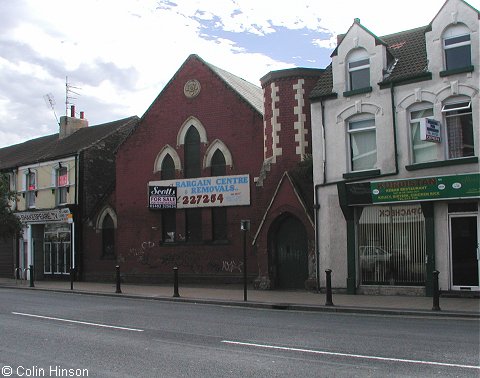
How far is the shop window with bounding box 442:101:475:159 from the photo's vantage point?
16203 millimetres

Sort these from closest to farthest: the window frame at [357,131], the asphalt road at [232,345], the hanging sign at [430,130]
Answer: the asphalt road at [232,345]
the hanging sign at [430,130]
the window frame at [357,131]

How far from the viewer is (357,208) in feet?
59.6

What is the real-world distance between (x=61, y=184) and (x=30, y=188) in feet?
10.2

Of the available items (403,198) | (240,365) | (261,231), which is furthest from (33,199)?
(240,365)

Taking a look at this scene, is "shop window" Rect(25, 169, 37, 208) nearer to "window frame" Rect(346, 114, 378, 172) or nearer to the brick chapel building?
the brick chapel building

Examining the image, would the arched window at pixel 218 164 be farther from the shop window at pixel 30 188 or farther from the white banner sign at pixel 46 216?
the shop window at pixel 30 188

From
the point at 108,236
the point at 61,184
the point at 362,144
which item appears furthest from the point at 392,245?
the point at 61,184

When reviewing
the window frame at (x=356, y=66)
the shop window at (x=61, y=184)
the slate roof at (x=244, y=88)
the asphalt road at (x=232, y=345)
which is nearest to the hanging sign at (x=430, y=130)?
the window frame at (x=356, y=66)

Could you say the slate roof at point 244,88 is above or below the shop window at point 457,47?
above

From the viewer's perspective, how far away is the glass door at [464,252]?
15.8 m

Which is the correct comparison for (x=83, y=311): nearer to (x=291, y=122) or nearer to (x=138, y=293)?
(x=138, y=293)

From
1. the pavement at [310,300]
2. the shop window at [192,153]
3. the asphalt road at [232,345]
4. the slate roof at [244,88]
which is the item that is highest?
the slate roof at [244,88]

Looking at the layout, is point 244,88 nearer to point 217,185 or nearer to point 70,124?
point 217,185

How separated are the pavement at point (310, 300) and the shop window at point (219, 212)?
2487 millimetres
